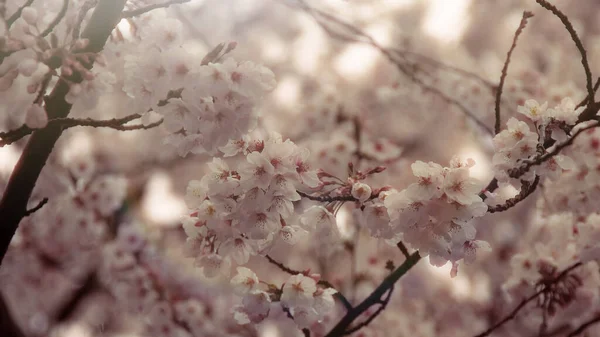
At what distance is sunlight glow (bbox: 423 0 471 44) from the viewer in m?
8.77

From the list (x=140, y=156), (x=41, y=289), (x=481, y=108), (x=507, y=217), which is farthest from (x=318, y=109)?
(x=507, y=217)

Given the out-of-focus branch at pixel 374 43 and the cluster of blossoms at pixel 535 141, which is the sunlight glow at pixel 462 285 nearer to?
the out-of-focus branch at pixel 374 43

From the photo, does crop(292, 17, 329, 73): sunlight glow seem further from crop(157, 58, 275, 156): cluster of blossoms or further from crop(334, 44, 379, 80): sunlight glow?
crop(157, 58, 275, 156): cluster of blossoms

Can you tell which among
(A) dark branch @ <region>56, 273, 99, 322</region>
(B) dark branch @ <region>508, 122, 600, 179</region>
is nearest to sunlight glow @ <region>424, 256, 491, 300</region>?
(A) dark branch @ <region>56, 273, 99, 322</region>

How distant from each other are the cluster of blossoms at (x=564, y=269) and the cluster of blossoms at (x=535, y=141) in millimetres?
890

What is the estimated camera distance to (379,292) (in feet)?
6.78

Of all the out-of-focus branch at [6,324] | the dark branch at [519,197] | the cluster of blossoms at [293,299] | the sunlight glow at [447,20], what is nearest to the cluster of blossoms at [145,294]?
the out-of-focus branch at [6,324]

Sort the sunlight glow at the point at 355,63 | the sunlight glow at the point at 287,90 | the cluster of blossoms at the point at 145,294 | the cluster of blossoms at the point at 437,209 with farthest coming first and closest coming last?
the sunlight glow at the point at 355,63, the sunlight glow at the point at 287,90, the cluster of blossoms at the point at 145,294, the cluster of blossoms at the point at 437,209

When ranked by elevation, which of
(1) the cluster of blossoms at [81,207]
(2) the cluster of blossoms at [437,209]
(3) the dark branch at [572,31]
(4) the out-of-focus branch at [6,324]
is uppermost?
(3) the dark branch at [572,31]

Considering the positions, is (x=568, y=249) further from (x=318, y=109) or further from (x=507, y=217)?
(x=507, y=217)

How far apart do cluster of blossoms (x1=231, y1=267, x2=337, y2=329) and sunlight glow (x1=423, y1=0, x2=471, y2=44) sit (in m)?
7.25

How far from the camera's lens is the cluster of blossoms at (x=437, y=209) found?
1.62 m

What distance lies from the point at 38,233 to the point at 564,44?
7513 mm

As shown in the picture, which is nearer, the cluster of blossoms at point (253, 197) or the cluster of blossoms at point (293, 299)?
the cluster of blossoms at point (253, 197)
